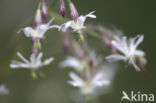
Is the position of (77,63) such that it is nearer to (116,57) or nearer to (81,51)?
(81,51)

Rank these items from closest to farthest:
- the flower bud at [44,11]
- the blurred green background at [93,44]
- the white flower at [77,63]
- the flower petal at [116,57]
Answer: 1. the flower bud at [44,11]
2. the flower petal at [116,57]
3. the white flower at [77,63]
4. the blurred green background at [93,44]

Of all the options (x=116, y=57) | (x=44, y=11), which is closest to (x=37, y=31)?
(x=44, y=11)

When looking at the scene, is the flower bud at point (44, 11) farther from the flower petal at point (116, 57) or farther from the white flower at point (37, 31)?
the flower petal at point (116, 57)

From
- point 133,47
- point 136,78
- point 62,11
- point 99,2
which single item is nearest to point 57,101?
point 136,78

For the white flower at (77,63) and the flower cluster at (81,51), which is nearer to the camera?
the flower cluster at (81,51)

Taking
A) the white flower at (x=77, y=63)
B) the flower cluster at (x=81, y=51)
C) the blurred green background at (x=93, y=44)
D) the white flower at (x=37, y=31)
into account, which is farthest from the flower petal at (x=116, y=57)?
the blurred green background at (x=93, y=44)

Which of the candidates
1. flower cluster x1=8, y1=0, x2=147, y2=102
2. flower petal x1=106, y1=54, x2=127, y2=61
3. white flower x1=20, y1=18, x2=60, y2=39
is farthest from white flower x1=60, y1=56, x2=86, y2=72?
white flower x1=20, y1=18, x2=60, y2=39

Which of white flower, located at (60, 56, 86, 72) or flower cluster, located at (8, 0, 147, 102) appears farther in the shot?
white flower, located at (60, 56, 86, 72)

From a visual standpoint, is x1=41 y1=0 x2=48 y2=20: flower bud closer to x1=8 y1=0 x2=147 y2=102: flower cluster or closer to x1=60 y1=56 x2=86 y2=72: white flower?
x1=8 y1=0 x2=147 y2=102: flower cluster

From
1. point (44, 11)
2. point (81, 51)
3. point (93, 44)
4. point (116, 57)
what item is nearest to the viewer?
point (44, 11)

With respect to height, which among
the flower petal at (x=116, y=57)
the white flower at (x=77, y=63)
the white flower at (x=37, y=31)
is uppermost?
the white flower at (x=77, y=63)
